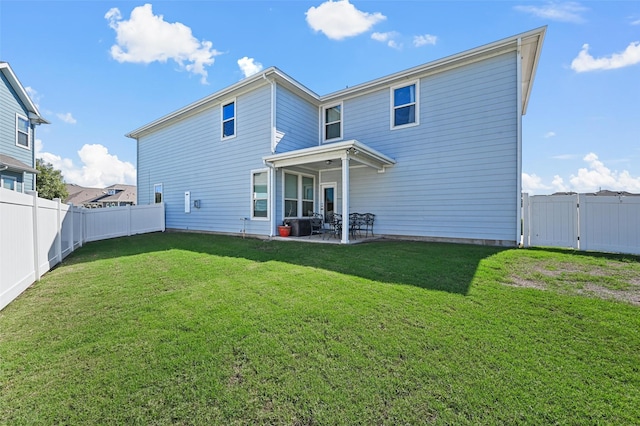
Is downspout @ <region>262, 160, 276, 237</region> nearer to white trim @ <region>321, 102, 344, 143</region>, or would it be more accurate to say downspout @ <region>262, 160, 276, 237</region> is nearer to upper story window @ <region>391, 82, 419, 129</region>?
white trim @ <region>321, 102, 344, 143</region>

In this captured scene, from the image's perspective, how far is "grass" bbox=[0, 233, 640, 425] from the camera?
5.79 ft

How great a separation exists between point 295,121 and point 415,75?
14.8ft

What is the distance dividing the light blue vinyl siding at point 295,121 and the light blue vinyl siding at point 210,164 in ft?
1.47

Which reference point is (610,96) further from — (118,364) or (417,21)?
(118,364)

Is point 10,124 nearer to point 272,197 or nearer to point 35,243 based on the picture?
point 35,243

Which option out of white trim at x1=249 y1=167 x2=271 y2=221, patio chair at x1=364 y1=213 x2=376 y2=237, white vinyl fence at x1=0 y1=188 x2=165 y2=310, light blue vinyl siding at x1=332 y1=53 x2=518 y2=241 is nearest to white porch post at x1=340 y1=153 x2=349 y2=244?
patio chair at x1=364 y1=213 x2=376 y2=237

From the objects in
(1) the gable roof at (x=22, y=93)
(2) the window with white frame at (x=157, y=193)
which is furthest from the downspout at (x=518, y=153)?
(1) the gable roof at (x=22, y=93)

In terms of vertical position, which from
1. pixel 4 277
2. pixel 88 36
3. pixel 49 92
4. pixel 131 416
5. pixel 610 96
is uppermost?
pixel 88 36

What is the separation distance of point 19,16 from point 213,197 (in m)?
7.67

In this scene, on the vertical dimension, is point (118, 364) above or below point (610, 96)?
below

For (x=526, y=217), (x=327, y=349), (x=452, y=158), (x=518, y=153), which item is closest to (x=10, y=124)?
(x=327, y=349)

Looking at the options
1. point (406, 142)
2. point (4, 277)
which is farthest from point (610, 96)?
point (4, 277)

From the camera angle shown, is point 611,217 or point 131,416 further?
point 611,217

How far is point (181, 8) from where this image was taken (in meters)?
8.78
